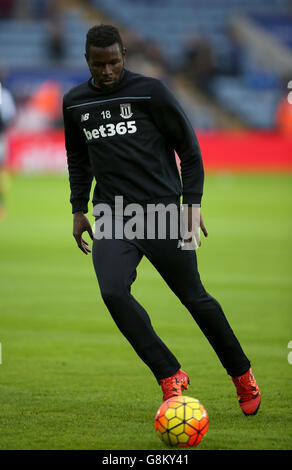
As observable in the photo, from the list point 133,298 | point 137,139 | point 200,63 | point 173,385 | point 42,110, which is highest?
point 137,139

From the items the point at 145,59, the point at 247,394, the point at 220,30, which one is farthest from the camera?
the point at 220,30

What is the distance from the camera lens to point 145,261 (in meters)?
14.3

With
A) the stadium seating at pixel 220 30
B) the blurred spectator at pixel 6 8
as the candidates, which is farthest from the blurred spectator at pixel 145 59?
the blurred spectator at pixel 6 8

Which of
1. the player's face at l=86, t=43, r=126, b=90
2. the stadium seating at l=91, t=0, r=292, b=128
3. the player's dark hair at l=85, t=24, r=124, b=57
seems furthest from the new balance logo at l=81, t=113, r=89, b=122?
the stadium seating at l=91, t=0, r=292, b=128

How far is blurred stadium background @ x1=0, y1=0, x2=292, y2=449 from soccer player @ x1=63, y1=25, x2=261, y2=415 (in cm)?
55

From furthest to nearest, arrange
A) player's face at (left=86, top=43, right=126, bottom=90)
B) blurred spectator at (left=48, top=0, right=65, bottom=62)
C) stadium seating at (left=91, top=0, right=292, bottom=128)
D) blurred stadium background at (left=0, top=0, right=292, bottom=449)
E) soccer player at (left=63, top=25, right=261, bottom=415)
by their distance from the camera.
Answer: blurred spectator at (left=48, top=0, right=65, bottom=62) → stadium seating at (left=91, top=0, right=292, bottom=128) → blurred stadium background at (left=0, top=0, right=292, bottom=449) → soccer player at (left=63, top=25, right=261, bottom=415) → player's face at (left=86, top=43, right=126, bottom=90)

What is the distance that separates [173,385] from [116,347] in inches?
96.8

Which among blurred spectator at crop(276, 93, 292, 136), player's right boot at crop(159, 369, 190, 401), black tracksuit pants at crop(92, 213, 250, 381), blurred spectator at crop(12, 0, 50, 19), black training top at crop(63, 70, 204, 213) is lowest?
blurred spectator at crop(276, 93, 292, 136)

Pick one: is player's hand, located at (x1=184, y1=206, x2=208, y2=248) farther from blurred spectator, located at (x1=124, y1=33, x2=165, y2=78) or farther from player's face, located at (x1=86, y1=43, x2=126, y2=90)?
blurred spectator, located at (x1=124, y1=33, x2=165, y2=78)

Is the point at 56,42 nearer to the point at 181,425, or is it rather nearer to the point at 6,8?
the point at 6,8

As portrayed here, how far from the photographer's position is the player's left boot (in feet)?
19.1

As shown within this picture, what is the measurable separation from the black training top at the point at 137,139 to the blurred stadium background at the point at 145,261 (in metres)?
1.42

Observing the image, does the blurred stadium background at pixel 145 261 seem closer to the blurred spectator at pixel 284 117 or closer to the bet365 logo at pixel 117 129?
the blurred spectator at pixel 284 117

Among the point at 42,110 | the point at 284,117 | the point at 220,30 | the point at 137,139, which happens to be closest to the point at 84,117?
the point at 137,139
